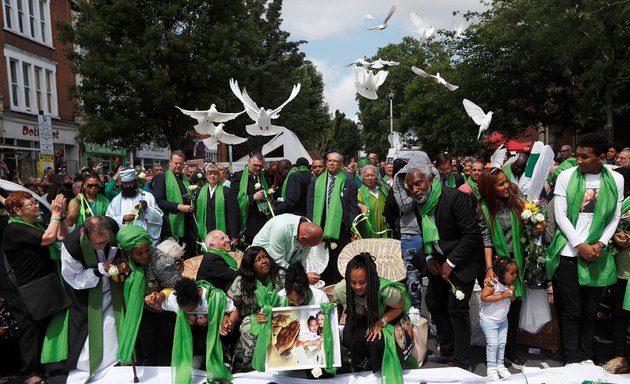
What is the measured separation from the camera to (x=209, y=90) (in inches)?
703

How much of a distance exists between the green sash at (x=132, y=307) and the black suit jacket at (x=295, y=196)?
101 inches

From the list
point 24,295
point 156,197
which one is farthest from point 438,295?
point 156,197

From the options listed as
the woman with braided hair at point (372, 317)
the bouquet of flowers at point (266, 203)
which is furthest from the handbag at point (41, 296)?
the bouquet of flowers at point (266, 203)

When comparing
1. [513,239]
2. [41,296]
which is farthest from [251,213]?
[513,239]

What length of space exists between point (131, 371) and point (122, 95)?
48.7ft

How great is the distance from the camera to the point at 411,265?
4.60 m

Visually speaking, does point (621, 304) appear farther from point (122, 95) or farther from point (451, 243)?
point (122, 95)

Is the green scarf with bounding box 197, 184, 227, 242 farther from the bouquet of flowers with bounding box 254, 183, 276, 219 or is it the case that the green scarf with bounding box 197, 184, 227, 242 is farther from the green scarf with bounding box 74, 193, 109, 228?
the green scarf with bounding box 74, 193, 109, 228

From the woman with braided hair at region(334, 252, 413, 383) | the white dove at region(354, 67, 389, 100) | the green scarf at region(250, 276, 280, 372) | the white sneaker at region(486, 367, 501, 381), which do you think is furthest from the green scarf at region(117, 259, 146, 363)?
the white dove at region(354, 67, 389, 100)

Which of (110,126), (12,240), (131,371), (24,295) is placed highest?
(110,126)

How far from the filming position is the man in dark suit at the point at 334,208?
18.7ft

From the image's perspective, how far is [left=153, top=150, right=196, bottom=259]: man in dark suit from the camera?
20.7 ft

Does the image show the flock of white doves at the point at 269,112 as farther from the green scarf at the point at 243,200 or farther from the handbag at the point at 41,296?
the handbag at the point at 41,296

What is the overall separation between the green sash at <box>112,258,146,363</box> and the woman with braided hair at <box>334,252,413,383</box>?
1.56 meters
